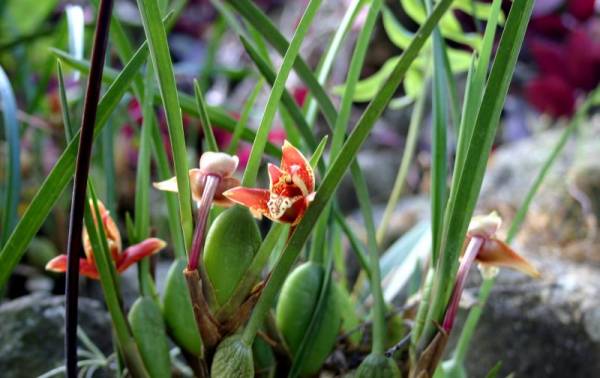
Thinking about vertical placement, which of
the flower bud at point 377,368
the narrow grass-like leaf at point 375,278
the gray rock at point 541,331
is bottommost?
the gray rock at point 541,331

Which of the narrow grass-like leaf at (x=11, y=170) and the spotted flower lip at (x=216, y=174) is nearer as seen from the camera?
the spotted flower lip at (x=216, y=174)

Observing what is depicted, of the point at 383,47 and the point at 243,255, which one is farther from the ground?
the point at 243,255

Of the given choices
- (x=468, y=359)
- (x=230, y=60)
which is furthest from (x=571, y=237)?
(x=230, y=60)

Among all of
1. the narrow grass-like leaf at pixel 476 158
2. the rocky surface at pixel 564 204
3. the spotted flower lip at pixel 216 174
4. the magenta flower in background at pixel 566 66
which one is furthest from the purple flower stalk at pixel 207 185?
the magenta flower in background at pixel 566 66

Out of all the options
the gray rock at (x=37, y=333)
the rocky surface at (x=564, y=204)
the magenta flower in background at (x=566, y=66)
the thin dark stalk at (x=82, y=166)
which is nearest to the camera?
the thin dark stalk at (x=82, y=166)

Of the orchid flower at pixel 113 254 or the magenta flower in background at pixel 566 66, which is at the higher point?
the orchid flower at pixel 113 254

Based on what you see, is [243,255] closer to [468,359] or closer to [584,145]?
[468,359]

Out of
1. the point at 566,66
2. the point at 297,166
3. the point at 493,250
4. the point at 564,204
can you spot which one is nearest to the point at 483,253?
the point at 493,250

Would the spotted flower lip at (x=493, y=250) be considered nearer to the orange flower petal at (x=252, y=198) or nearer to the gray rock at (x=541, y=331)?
the orange flower petal at (x=252, y=198)

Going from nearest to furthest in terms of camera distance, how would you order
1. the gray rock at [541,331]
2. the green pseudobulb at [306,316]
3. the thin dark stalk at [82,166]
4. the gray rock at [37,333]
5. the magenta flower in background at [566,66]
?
the thin dark stalk at [82,166] < the green pseudobulb at [306,316] < the gray rock at [37,333] < the gray rock at [541,331] < the magenta flower in background at [566,66]
